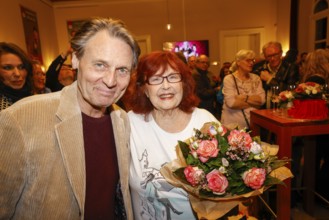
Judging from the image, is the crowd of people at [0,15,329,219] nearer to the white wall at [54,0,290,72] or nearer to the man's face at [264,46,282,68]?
the man's face at [264,46,282,68]

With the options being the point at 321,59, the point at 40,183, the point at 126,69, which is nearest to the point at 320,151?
the point at 321,59

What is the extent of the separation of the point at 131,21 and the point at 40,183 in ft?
31.0

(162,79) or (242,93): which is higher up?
(162,79)

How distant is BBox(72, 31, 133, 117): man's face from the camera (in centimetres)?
113

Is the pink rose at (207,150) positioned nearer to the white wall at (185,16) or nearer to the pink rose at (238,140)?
the pink rose at (238,140)

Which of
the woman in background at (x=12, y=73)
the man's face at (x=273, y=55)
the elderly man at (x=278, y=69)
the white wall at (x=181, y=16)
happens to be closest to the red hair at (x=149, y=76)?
the woman in background at (x=12, y=73)

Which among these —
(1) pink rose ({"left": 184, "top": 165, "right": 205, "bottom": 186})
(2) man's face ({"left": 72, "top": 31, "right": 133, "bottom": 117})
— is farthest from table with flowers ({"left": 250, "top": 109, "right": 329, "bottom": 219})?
(2) man's face ({"left": 72, "top": 31, "right": 133, "bottom": 117})

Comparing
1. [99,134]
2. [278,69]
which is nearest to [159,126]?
[99,134]

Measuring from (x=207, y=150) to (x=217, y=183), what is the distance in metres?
0.15

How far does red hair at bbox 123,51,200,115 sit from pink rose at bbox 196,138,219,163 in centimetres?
56

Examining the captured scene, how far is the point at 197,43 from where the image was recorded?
9.73 m

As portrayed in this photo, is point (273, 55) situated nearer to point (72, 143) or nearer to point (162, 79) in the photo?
point (162, 79)

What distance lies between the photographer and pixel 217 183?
1.06m

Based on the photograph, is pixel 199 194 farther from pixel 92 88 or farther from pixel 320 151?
pixel 320 151
